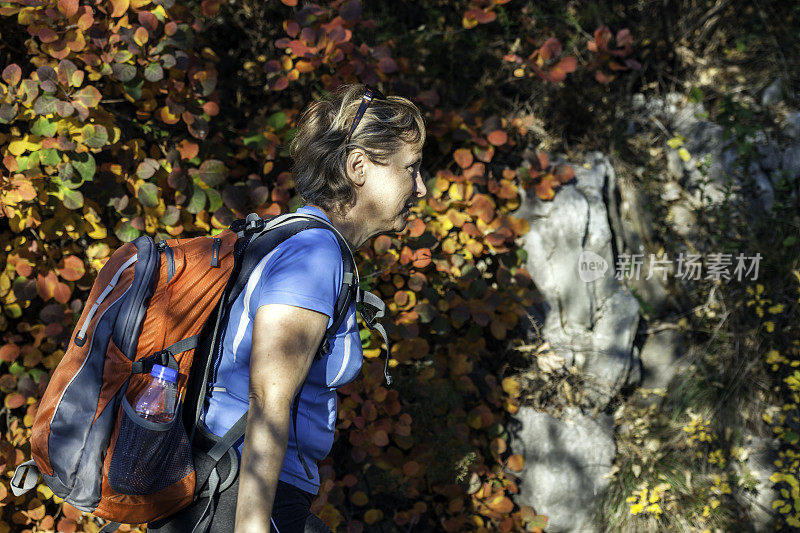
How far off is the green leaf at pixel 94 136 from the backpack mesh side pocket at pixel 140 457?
4.77ft

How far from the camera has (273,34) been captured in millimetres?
3420

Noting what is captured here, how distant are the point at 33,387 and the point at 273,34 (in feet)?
6.54

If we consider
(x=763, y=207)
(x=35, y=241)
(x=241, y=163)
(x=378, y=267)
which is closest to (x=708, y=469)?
(x=763, y=207)

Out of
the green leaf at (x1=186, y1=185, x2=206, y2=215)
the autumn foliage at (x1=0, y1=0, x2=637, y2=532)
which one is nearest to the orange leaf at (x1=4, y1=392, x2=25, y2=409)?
the autumn foliage at (x1=0, y1=0, x2=637, y2=532)

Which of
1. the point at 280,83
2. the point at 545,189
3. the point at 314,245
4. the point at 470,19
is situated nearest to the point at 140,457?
the point at 314,245

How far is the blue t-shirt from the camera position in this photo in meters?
1.28

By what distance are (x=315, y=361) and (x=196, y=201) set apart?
1.52 m

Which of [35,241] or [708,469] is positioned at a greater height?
[35,241]

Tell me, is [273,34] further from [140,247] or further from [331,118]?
[140,247]

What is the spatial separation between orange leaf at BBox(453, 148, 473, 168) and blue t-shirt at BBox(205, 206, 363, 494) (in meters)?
1.85

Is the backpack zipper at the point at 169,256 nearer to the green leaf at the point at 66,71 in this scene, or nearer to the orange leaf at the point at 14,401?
the green leaf at the point at 66,71

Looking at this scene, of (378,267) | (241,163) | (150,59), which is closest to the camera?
(150,59)

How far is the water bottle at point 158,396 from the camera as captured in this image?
1319 mm

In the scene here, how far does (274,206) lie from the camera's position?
9.09ft
